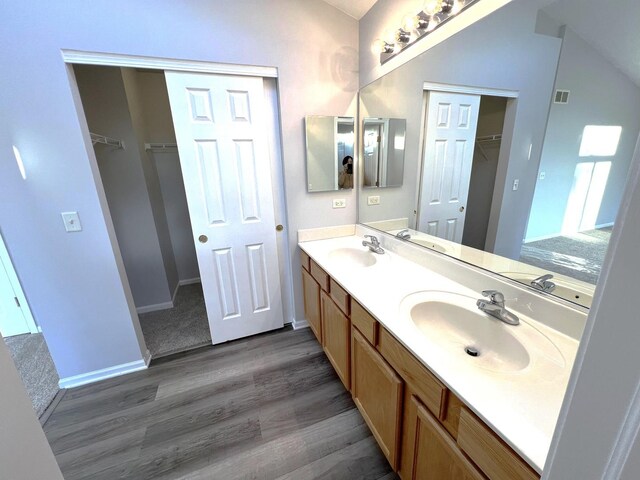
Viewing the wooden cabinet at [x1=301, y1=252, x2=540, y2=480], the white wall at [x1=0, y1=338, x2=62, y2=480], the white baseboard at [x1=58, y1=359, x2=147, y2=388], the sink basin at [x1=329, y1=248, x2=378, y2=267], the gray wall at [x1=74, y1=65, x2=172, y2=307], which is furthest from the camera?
the gray wall at [x1=74, y1=65, x2=172, y2=307]

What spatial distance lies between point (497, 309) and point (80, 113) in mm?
2393

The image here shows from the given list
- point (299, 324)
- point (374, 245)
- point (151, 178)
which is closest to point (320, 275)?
point (374, 245)

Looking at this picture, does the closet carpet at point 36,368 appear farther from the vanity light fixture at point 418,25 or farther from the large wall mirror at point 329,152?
the vanity light fixture at point 418,25

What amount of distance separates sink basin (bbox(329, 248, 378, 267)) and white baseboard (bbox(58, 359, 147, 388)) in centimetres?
166

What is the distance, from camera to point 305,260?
2027 mm

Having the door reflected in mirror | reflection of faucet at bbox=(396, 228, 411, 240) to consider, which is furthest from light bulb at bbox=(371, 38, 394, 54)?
reflection of faucet at bbox=(396, 228, 411, 240)

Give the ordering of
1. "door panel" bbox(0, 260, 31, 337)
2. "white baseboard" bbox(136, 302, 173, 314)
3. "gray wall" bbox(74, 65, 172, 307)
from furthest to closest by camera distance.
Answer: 1. "white baseboard" bbox(136, 302, 173, 314)
2. "door panel" bbox(0, 260, 31, 337)
3. "gray wall" bbox(74, 65, 172, 307)

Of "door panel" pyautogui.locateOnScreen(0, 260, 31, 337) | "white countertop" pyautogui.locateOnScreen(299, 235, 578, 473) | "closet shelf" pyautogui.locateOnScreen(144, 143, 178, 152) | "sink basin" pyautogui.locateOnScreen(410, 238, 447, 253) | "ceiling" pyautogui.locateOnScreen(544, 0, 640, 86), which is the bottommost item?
"door panel" pyautogui.locateOnScreen(0, 260, 31, 337)

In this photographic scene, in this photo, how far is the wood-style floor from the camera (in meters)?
1.25

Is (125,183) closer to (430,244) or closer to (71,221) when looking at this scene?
(71,221)

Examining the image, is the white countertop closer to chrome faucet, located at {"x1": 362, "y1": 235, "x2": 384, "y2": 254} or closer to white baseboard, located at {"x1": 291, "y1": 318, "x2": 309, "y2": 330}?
chrome faucet, located at {"x1": 362, "y1": 235, "x2": 384, "y2": 254}

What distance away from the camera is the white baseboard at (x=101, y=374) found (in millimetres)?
1771

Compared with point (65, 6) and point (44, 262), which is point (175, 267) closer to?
point (44, 262)

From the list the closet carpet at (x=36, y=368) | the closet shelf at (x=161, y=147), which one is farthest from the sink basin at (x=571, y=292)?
the closet shelf at (x=161, y=147)
